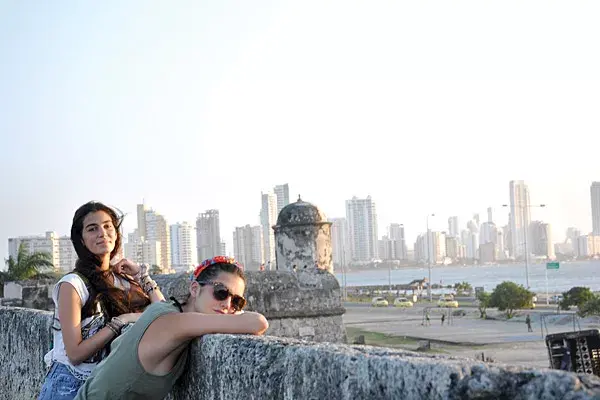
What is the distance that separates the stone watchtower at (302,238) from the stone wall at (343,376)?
10412 millimetres

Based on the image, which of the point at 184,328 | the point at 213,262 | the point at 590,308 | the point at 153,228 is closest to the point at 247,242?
the point at 153,228

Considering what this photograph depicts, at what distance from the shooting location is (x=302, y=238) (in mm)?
14383

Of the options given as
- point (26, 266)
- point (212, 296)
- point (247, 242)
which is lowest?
point (212, 296)

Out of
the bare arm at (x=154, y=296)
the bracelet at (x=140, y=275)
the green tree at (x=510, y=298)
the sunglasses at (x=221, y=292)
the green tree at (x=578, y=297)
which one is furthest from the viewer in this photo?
the green tree at (x=510, y=298)

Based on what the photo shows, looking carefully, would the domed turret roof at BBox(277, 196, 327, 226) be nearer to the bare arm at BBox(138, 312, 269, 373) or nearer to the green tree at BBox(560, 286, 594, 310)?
the bare arm at BBox(138, 312, 269, 373)

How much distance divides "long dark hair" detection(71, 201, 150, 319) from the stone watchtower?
381 inches

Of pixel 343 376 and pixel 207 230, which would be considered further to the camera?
pixel 207 230

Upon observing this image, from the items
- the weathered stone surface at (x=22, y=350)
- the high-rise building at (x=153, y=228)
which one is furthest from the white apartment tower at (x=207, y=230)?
the weathered stone surface at (x=22, y=350)

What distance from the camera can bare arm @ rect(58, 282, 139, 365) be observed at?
3.96 metres

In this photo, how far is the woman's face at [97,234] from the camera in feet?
14.1

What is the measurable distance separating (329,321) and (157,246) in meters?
116

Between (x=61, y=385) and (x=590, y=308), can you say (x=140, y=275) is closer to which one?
(x=61, y=385)

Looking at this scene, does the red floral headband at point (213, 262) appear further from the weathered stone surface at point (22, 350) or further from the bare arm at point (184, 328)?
the weathered stone surface at point (22, 350)

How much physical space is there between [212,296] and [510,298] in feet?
175
